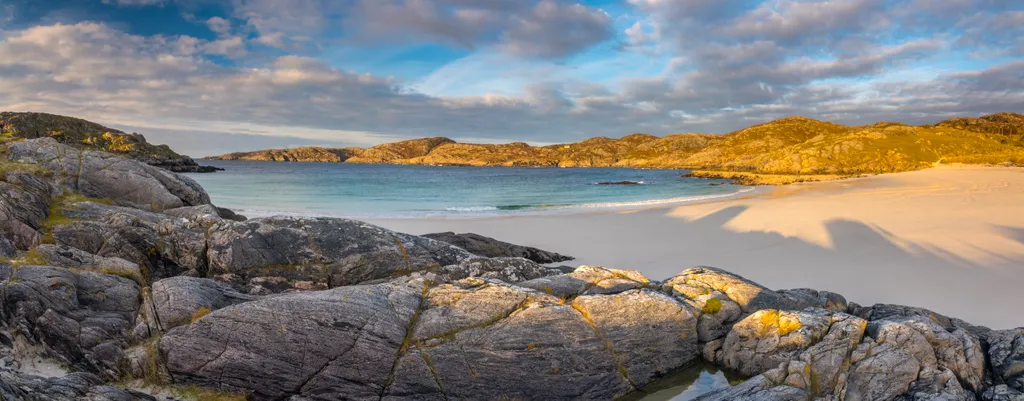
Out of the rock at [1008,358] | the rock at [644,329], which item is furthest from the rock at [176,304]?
the rock at [1008,358]

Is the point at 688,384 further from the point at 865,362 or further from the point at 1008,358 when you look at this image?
the point at 1008,358

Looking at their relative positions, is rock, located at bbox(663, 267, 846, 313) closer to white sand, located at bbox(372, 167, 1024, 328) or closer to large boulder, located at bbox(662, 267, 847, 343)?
large boulder, located at bbox(662, 267, 847, 343)

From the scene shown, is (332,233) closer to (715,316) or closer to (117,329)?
(117,329)

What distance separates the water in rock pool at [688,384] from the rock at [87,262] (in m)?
11.3

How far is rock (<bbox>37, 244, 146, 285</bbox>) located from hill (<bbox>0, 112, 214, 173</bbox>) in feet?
410

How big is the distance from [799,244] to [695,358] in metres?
16.1

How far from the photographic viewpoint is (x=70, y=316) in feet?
27.6

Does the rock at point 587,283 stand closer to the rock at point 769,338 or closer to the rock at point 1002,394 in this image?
the rock at point 769,338

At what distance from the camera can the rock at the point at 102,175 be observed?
17.5 metres

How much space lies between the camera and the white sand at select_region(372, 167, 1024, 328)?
16000mm

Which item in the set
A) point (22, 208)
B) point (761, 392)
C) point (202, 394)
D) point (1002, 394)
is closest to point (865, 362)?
point (1002, 394)

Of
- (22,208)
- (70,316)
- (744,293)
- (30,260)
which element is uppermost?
(22,208)

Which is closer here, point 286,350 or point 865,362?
point 286,350

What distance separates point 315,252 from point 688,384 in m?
10.0
